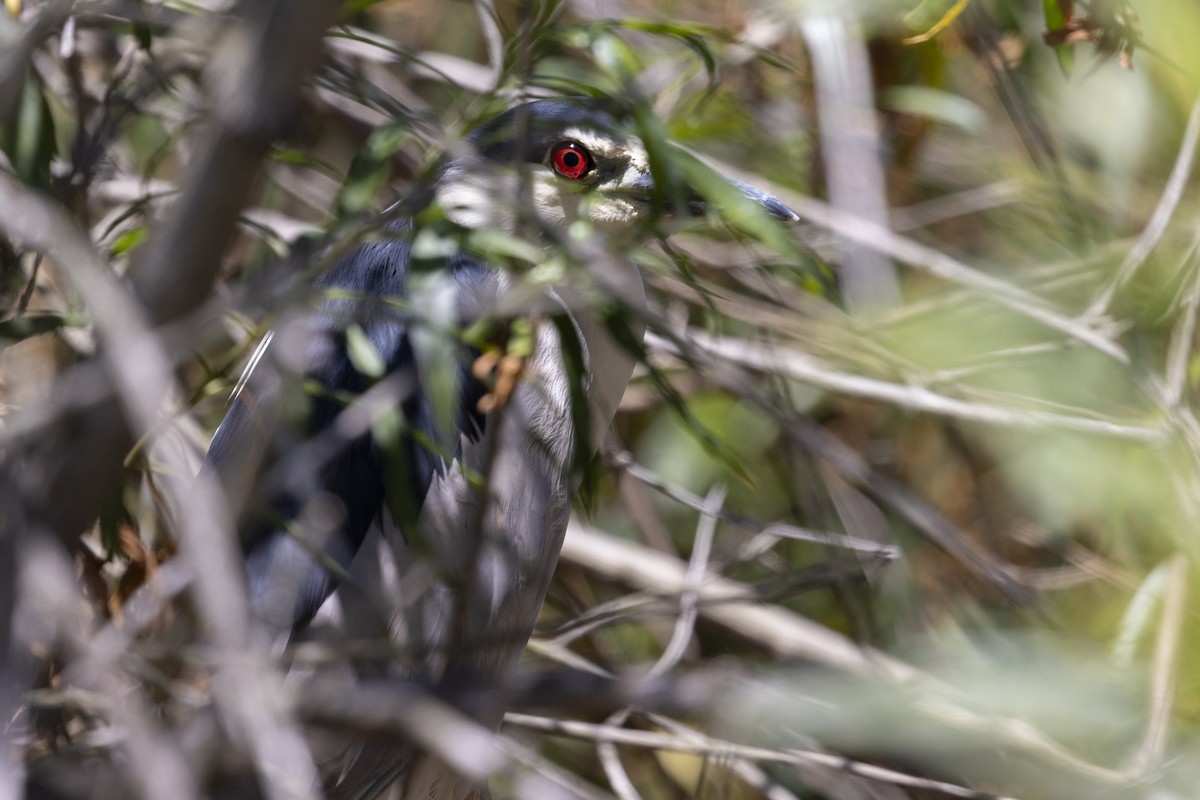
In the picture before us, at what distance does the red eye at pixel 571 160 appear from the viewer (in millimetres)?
1766

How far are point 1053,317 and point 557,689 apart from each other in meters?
1.45

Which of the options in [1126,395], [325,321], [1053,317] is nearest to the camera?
[325,321]

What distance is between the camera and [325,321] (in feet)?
5.53

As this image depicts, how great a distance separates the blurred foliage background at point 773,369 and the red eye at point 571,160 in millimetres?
140

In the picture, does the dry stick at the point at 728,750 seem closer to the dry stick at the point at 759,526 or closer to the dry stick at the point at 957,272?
the dry stick at the point at 759,526

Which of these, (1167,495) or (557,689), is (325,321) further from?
(1167,495)

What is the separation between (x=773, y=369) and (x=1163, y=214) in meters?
0.65

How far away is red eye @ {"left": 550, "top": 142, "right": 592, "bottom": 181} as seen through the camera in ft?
5.79

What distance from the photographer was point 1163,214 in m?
1.81

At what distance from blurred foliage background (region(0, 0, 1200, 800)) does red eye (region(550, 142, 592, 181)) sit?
0.14 meters

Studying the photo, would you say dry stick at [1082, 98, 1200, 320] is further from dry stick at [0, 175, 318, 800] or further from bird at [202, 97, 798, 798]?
dry stick at [0, 175, 318, 800]

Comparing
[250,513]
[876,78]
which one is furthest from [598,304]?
[876,78]

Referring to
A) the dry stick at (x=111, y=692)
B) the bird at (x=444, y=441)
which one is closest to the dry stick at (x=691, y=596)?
the bird at (x=444, y=441)

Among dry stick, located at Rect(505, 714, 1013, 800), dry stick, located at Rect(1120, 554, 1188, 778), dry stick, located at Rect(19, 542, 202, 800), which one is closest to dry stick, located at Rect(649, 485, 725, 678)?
dry stick, located at Rect(505, 714, 1013, 800)
